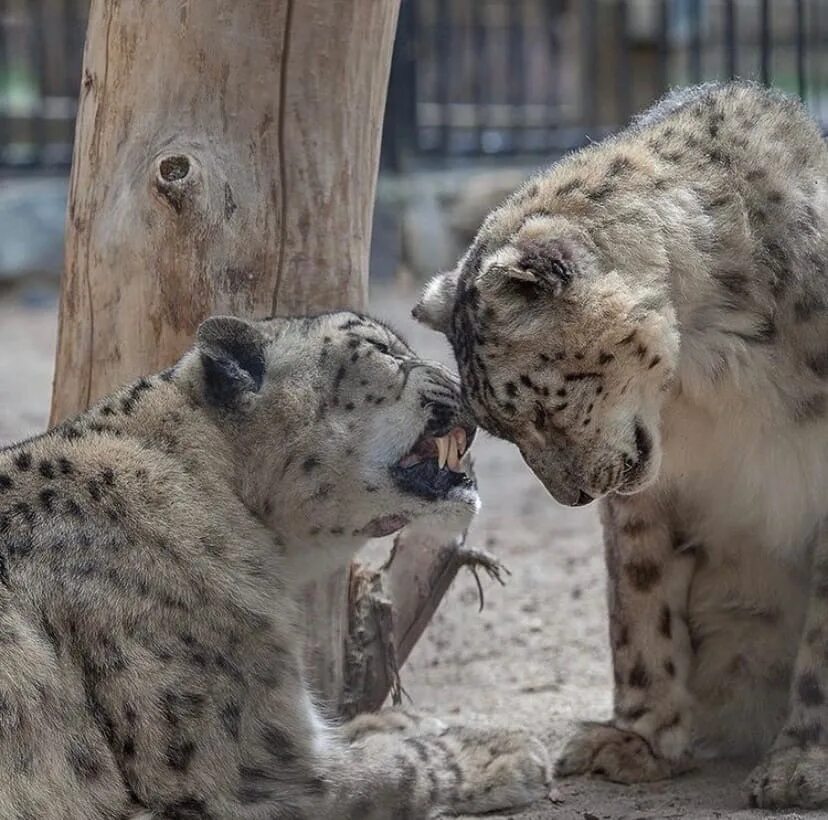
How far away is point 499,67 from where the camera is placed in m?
17.8

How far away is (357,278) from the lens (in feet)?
16.9

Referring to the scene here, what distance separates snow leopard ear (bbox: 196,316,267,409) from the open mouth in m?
0.49

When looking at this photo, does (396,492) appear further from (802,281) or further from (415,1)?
(415,1)

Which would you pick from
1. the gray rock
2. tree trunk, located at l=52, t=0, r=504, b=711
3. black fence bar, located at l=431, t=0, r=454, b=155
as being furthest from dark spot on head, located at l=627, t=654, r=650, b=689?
black fence bar, located at l=431, t=0, r=454, b=155

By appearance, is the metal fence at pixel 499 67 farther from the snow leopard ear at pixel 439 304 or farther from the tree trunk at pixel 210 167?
the snow leopard ear at pixel 439 304

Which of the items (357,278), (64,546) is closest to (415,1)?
(357,278)

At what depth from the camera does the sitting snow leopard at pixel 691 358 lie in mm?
4336

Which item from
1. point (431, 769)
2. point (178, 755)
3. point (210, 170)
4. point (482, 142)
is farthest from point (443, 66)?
point (178, 755)

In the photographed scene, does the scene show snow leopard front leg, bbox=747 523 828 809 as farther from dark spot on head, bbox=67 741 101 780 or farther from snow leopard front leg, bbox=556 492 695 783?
dark spot on head, bbox=67 741 101 780

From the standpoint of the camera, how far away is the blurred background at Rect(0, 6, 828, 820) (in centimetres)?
771

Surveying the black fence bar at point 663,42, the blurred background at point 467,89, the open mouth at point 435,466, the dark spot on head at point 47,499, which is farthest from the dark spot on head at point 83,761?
the black fence bar at point 663,42

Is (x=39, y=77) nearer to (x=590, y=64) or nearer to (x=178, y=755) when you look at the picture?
(x=590, y=64)

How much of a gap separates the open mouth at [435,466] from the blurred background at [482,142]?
7.13ft

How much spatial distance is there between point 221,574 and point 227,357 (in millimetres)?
602
